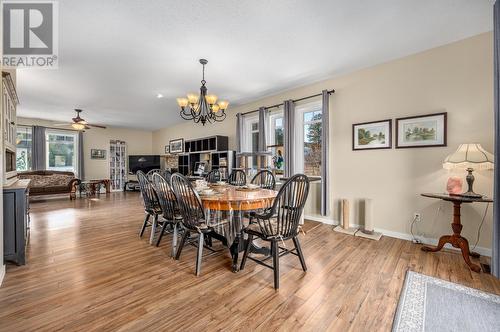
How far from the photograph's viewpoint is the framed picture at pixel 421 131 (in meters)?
2.89

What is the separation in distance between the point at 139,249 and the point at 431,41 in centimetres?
475

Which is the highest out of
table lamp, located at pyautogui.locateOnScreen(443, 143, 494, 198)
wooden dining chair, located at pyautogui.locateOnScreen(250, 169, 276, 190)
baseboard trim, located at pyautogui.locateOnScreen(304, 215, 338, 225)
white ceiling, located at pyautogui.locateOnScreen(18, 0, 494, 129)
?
white ceiling, located at pyautogui.locateOnScreen(18, 0, 494, 129)

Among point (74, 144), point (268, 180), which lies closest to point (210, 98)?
point (268, 180)

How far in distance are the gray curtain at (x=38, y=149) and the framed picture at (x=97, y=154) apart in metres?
1.41

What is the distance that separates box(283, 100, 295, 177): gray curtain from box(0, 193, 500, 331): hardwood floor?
1.77 m

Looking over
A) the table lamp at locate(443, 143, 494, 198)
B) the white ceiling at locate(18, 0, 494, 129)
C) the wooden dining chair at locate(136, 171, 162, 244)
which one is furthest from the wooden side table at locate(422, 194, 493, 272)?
the wooden dining chair at locate(136, 171, 162, 244)

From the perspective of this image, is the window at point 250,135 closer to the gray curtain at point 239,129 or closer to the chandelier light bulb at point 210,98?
the gray curtain at point 239,129

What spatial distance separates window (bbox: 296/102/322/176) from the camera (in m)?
4.34

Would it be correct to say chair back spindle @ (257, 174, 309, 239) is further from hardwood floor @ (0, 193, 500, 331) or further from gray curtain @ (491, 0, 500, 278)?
gray curtain @ (491, 0, 500, 278)

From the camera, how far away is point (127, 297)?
178 cm

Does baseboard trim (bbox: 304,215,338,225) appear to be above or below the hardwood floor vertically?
above

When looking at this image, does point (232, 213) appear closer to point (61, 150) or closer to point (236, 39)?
point (236, 39)

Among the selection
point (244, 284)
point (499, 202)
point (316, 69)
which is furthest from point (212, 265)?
point (316, 69)

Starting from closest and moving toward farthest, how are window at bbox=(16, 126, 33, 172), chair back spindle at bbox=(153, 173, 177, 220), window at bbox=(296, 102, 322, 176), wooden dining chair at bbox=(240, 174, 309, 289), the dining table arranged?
wooden dining chair at bbox=(240, 174, 309, 289)
the dining table
chair back spindle at bbox=(153, 173, 177, 220)
window at bbox=(296, 102, 322, 176)
window at bbox=(16, 126, 33, 172)
